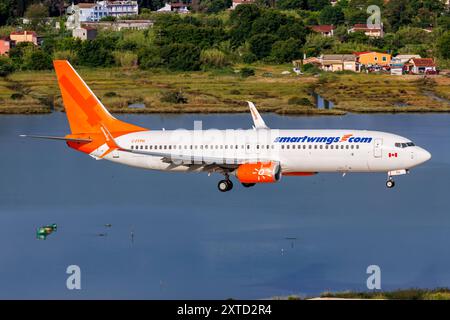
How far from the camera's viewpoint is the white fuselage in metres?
119

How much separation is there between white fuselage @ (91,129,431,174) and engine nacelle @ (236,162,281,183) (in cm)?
90

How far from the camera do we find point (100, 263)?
10881 cm

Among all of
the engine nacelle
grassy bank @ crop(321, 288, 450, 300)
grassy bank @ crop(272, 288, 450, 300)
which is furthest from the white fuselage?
grassy bank @ crop(321, 288, 450, 300)

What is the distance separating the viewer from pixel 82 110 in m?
127

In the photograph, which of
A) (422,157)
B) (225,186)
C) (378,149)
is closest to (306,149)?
(378,149)

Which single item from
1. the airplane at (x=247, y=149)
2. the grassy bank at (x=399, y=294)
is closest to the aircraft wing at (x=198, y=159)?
the airplane at (x=247, y=149)

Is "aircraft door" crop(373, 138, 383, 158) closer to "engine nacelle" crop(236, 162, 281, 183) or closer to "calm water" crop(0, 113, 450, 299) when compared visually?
"calm water" crop(0, 113, 450, 299)

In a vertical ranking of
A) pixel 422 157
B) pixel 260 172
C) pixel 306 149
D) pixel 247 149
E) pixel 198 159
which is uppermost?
pixel 306 149

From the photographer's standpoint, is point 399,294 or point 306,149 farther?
point 306,149

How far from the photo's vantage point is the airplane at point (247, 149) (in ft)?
390

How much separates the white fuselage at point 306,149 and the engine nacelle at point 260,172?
905 mm

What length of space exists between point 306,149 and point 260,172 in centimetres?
468

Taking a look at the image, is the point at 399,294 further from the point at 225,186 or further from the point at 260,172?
the point at 225,186
